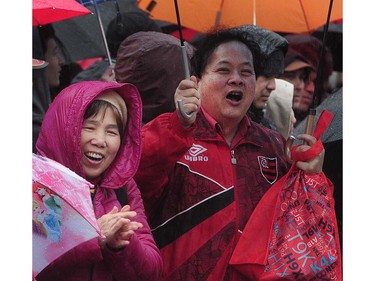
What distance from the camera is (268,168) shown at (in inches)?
208

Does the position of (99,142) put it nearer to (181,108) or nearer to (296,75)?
(181,108)

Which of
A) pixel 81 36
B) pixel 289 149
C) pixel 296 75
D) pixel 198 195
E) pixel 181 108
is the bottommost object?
pixel 296 75

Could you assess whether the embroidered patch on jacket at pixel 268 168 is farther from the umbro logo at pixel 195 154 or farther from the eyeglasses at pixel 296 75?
the eyeglasses at pixel 296 75

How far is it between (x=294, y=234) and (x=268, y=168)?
42 centimetres

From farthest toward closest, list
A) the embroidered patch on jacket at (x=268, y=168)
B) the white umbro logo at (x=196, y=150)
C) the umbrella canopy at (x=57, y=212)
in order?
1. the embroidered patch on jacket at (x=268, y=168)
2. the white umbro logo at (x=196, y=150)
3. the umbrella canopy at (x=57, y=212)

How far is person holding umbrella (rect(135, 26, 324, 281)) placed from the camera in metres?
4.97

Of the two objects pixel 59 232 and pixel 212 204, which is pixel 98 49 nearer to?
pixel 212 204

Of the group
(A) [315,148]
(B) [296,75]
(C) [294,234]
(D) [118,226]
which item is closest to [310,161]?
(A) [315,148]

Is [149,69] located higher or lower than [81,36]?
higher

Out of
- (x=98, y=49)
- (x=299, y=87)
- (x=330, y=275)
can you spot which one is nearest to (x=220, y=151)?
(x=330, y=275)

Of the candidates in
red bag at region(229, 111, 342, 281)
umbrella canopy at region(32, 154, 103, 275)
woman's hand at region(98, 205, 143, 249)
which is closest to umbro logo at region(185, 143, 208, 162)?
red bag at region(229, 111, 342, 281)

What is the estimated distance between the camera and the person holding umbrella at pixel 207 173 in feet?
16.3

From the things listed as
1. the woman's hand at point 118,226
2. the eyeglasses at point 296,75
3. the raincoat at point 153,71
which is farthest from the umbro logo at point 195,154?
the eyeglasses at point 296,75

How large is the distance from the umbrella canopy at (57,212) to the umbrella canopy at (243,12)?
8.42ft
